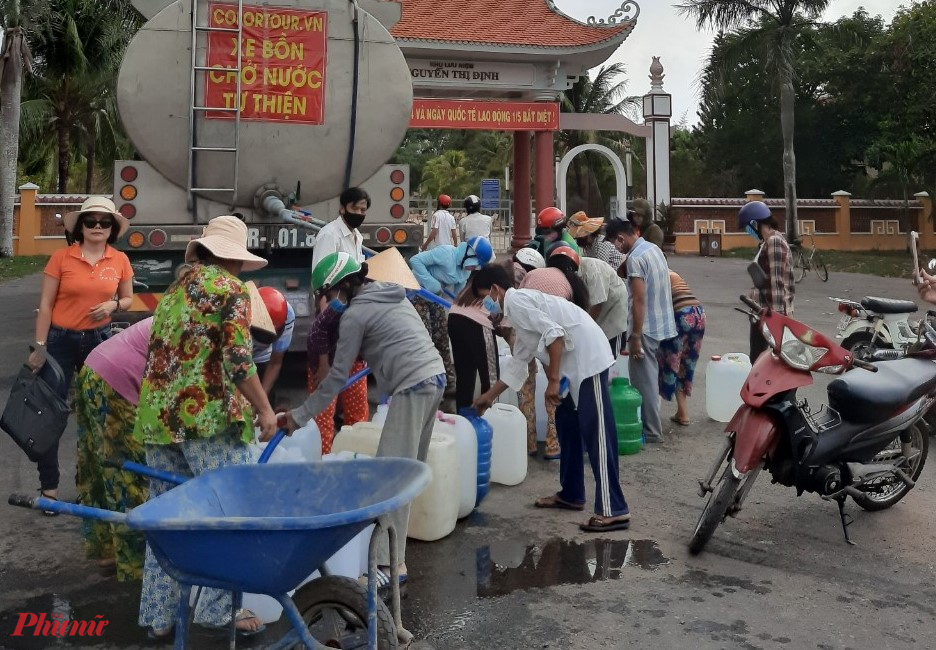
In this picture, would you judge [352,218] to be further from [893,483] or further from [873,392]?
[893,483]

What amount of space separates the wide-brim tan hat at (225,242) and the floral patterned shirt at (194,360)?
74 mm

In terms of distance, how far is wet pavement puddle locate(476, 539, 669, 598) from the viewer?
15.0 feet

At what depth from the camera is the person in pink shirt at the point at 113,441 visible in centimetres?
420

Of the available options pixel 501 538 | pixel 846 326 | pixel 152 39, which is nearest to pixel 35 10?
pixel 152 39

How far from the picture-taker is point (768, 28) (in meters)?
25.9

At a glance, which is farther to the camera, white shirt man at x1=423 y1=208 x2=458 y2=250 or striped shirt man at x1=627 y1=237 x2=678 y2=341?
white shirt man at x1=423 y1=208 x2=458 y2=250

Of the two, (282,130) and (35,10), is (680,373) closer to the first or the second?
(282,130)

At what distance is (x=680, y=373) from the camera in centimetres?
752

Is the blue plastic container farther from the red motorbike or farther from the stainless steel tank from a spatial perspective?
the stainless steel tank

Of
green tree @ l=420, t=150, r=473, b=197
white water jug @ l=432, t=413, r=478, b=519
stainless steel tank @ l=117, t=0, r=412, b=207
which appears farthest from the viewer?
green tree @ l=420, t=150, r=473, b=197

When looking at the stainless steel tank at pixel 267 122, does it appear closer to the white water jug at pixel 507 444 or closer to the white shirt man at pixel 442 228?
the white water jug at pixel 507 444

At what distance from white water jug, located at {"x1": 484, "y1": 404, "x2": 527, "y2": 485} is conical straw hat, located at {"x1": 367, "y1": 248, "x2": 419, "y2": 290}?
121cm

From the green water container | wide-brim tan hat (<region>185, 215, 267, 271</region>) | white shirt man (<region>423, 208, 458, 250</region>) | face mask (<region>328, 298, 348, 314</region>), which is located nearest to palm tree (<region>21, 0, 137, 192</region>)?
white shirt man (<region>423, 208, 458, 250</region>)

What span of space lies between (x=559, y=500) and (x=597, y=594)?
1200 mm
